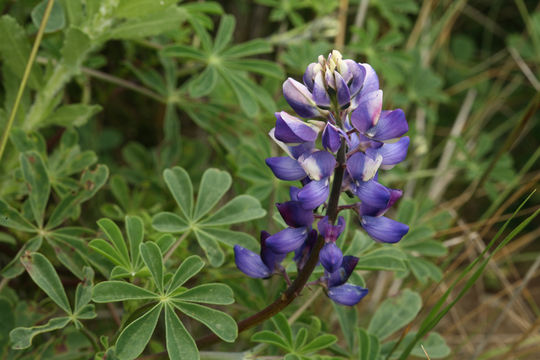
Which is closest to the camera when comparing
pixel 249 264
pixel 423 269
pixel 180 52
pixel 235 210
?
pixel 249 264

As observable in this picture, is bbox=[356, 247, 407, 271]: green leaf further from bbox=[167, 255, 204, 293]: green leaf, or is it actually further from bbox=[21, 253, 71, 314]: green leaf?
bbox=[21, 253, 71, 314]: green leaf

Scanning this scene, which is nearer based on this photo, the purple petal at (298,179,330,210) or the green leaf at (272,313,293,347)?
the purple petal at (298,179,330,210)

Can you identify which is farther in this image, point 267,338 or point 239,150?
point 239,150

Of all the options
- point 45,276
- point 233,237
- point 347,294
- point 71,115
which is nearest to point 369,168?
point 347,294

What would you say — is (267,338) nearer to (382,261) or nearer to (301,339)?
(301,339)

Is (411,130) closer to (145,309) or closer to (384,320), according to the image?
(384,320)

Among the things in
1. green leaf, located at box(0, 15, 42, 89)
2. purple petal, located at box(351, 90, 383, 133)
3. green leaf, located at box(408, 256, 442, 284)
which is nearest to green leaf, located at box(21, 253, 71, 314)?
green leaf, located at box(0, 15, 42, 89)
